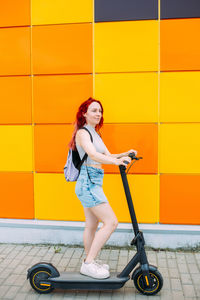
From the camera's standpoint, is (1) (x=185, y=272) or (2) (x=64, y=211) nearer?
(1) (x=185, y=272)

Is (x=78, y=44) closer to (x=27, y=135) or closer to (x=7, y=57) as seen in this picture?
(x=7, y=57)

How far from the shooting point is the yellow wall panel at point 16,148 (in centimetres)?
461

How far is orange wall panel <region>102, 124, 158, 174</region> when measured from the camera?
172 inches

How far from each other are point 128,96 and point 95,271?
7.47ft

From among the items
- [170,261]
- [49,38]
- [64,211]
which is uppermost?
[49,38]

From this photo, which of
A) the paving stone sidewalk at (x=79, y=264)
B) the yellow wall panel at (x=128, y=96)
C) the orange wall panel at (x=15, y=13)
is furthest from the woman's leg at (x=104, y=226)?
the orange wall panel at (x=15, y=13)

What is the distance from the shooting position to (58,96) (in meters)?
4.50

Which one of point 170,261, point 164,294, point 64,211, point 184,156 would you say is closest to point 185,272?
point 170,261

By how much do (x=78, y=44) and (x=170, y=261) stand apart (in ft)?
9.95

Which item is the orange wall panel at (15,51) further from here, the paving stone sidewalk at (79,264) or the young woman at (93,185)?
the paving stone sidewalk at (79,264)

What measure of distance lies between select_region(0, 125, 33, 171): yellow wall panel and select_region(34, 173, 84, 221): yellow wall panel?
10.7 inches

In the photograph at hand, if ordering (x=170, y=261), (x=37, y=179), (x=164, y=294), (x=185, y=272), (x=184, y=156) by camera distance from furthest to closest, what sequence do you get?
(x=37, y=179) < (x=184, y=156) < (x=170, y=261) < (x=185, y=272) < (x=164, y=294)

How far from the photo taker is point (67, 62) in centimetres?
444

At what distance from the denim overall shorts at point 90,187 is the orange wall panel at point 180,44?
1.87 meters
